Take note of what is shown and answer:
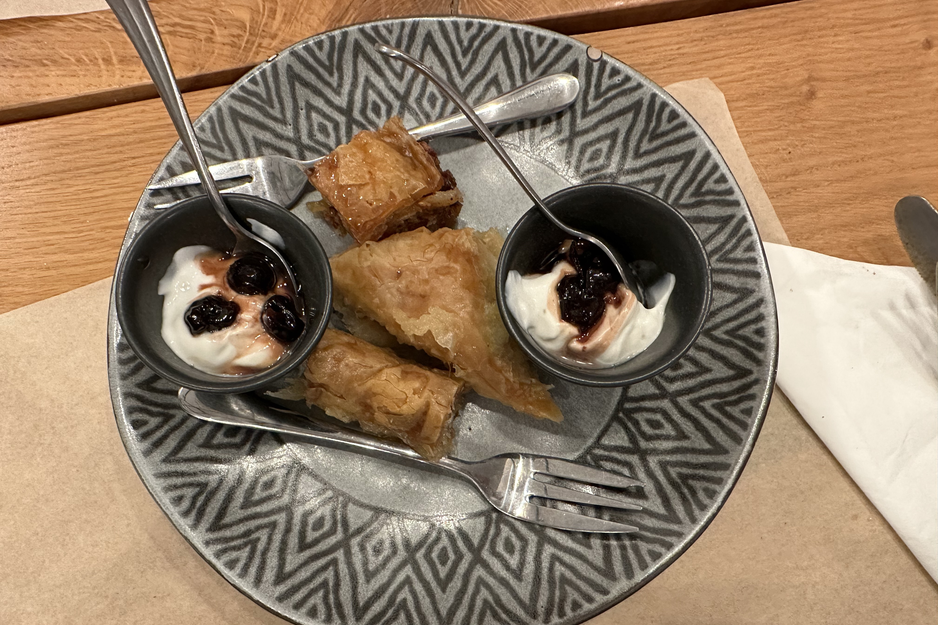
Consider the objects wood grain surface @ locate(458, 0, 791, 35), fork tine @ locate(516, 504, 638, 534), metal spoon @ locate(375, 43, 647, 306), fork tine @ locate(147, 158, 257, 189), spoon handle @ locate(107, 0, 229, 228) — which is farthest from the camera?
wood grain surface @ locate(458, 0, 791, 35)

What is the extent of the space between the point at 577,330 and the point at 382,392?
2.14 ft

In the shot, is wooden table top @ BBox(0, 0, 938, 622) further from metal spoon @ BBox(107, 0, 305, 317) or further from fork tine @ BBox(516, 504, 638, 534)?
fork tine @ BBox(516, 504, 638, 534)

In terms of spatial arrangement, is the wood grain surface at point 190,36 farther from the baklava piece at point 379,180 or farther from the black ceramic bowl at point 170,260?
the black ceramic bowl at point 170,260

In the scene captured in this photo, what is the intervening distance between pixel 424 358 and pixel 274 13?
1.51 metres

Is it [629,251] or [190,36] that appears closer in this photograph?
[629,251]

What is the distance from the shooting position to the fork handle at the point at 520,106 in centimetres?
215

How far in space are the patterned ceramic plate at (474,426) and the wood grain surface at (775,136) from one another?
0.37m

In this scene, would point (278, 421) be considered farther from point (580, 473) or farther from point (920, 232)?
point (920, 232)

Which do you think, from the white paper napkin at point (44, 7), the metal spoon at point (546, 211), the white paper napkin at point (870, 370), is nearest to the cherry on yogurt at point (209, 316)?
the metal spoon at point (546, 211)

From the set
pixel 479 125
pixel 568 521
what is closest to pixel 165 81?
pixel 479 125

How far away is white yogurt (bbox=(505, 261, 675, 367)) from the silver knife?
1105 millimetres

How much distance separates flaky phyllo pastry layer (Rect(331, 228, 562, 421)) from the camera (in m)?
1.97

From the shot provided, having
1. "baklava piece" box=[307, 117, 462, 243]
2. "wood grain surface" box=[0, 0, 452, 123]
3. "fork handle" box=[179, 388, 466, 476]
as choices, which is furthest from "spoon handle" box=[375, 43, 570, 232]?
"fork handle" box=[179, 388, 466, 476]

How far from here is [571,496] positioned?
6.44ft
